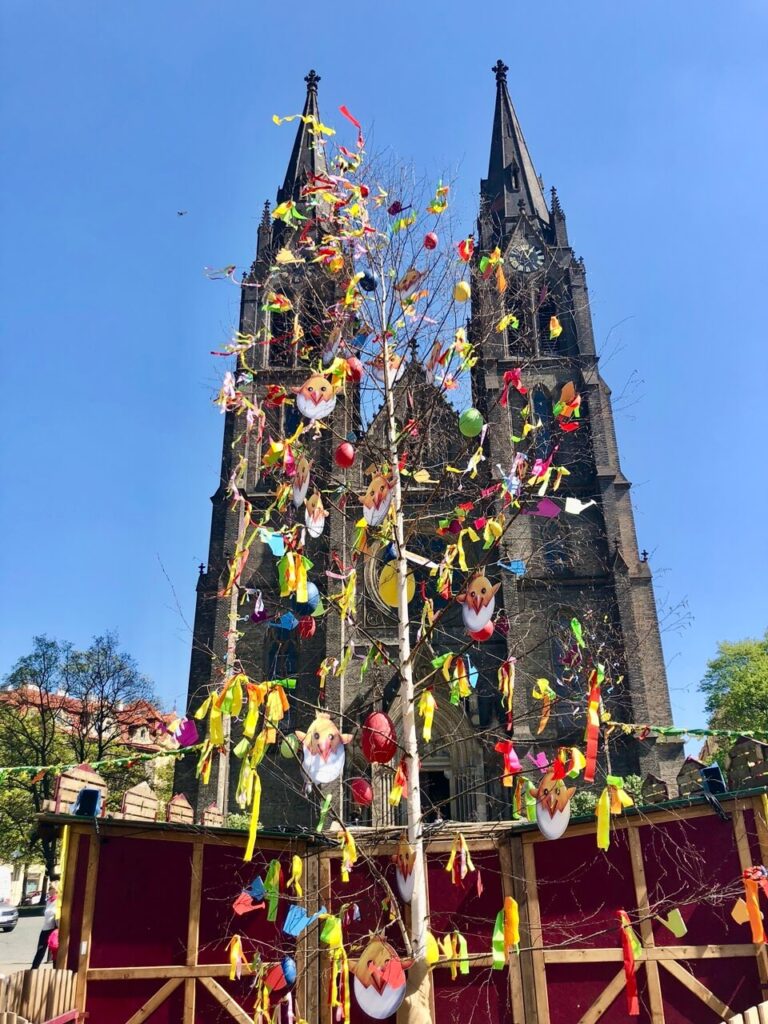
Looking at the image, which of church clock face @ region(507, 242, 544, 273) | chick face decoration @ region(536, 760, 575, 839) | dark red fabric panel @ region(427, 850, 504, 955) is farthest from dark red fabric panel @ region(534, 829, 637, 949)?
church clock face @ region(507, 242, 544, 273)

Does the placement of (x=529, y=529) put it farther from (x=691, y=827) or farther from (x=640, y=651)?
(x=691, y=827)

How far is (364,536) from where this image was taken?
637 cm

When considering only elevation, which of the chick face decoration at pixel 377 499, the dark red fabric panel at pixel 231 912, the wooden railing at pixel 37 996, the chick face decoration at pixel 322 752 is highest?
the chick face decoration at pixel 377 499

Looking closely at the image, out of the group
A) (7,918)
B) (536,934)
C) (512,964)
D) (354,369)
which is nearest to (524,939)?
(536,934)

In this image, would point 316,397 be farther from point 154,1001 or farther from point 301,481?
point 154,1001

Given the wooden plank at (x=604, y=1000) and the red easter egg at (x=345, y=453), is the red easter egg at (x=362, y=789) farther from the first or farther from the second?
the wooden plank at (x=604, y=1000)

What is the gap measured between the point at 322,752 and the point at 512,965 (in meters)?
3.42

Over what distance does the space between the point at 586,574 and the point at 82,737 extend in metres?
24.0

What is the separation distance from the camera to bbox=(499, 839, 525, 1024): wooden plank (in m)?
6.78

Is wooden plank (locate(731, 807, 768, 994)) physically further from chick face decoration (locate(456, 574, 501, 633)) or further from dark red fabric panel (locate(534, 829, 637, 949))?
chick face decoration (locate(456, 574, 501, 633))

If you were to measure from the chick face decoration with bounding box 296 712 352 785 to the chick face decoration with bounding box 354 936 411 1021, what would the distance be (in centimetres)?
107

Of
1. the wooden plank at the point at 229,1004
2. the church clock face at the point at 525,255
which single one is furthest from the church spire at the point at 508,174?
the wooden plank at the point at 229,1004

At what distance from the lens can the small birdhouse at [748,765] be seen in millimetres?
7121

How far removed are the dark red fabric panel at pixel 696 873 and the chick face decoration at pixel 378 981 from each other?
2.98 metres
